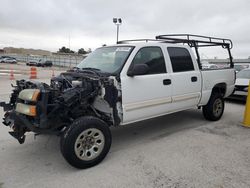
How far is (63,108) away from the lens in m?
3.28

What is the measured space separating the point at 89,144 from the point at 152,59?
2018 mm

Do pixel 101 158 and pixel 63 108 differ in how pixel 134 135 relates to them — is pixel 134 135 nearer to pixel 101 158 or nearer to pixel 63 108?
pixel 101 158

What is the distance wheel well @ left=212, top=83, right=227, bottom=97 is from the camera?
582cm

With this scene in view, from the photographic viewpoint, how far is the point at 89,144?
3.37 metres

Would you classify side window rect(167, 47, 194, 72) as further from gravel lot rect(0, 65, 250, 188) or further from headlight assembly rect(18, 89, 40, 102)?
headlight assembly rect(18, 89, 40, 102)

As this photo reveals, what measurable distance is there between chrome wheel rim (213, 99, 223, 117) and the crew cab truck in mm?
856

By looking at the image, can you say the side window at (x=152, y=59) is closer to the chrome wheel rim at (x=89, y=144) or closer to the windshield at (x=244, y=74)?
the chrome wheel rim at (x=89, y=144)

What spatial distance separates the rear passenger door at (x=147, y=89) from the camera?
380 centimetres

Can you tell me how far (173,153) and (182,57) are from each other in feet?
7.08

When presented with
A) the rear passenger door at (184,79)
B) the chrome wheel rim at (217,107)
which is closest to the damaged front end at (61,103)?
the rear passenger door at (184,79)

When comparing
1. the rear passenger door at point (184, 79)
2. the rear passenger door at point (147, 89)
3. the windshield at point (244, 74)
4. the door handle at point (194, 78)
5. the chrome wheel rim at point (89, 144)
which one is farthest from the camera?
the windshield at point (244, 74)

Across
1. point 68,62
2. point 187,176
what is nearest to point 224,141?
point 187,176

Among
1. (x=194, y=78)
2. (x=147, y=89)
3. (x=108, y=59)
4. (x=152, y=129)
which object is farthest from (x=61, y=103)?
(x=194, y=78)

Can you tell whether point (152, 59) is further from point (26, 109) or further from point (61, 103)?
point (26, 109)
